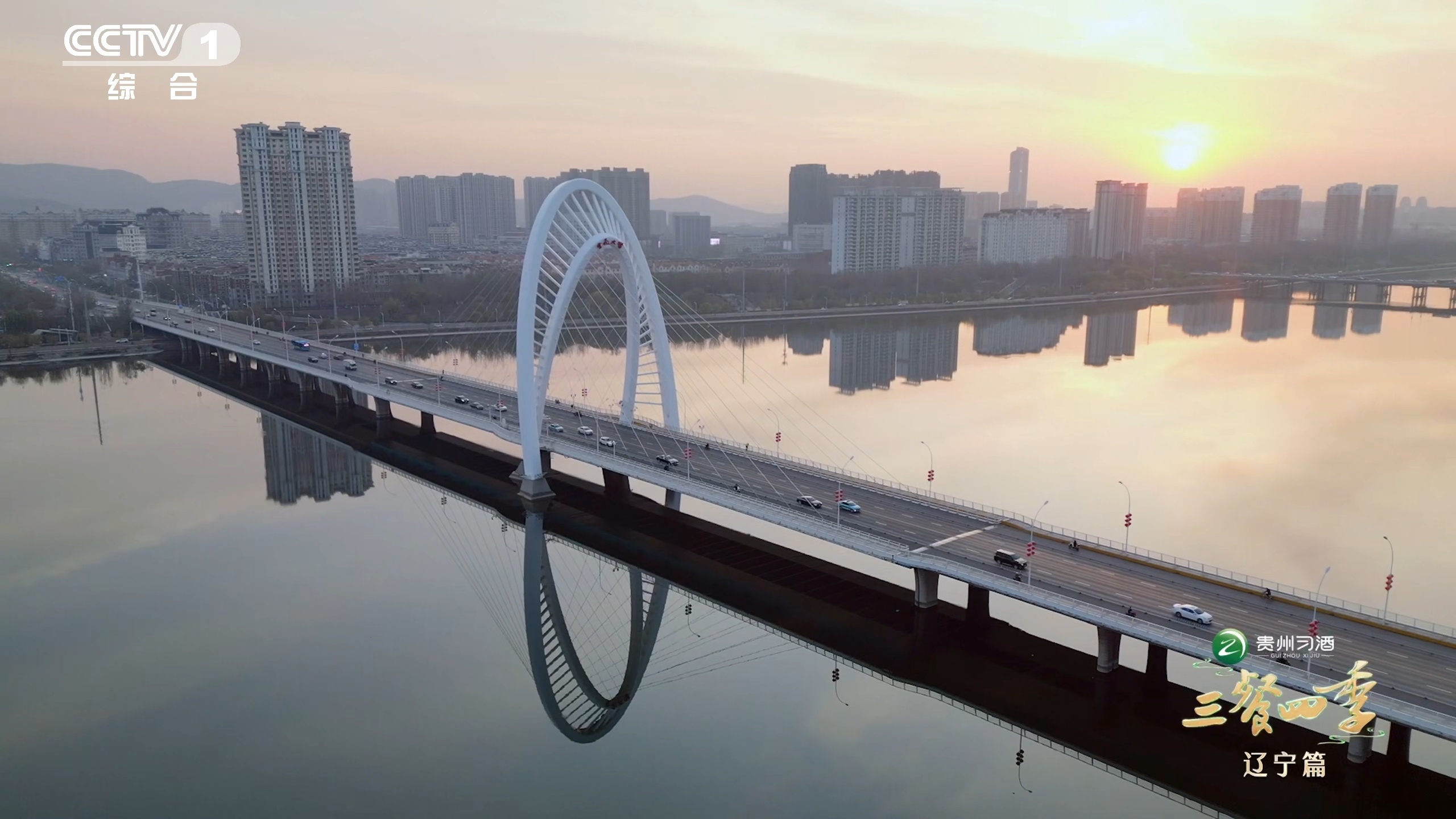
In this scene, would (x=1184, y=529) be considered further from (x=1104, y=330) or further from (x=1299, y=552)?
(x=1104, y=330)

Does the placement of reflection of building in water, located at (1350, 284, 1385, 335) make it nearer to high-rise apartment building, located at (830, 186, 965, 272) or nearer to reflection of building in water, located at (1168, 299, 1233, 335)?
reflection of building in water, located at (1168, 299, 1233, 335)

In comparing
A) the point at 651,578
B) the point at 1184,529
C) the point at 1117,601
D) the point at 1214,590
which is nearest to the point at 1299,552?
the point at 1184,529

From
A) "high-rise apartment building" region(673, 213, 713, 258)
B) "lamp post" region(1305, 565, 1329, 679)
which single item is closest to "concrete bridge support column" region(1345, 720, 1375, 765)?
"lamp post" region(1305, 565, 1329, 679)

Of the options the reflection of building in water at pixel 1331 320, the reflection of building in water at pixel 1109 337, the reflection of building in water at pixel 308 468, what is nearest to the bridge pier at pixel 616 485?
the reflection of building in water at pixel 308 468

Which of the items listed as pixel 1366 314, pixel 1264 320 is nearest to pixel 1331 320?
pixel 1264 320

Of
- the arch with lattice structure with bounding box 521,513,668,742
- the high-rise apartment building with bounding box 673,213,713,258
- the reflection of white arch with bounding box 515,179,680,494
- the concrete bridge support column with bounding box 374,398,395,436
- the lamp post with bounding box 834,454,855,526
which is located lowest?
the arch with lattice structure with bounding box 521,513,668,742

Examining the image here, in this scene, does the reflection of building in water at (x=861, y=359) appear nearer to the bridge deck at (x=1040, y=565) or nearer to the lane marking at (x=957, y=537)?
the bridge deck at (x=1040, y=565)

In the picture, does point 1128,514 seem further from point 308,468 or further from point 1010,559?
point 308,468
